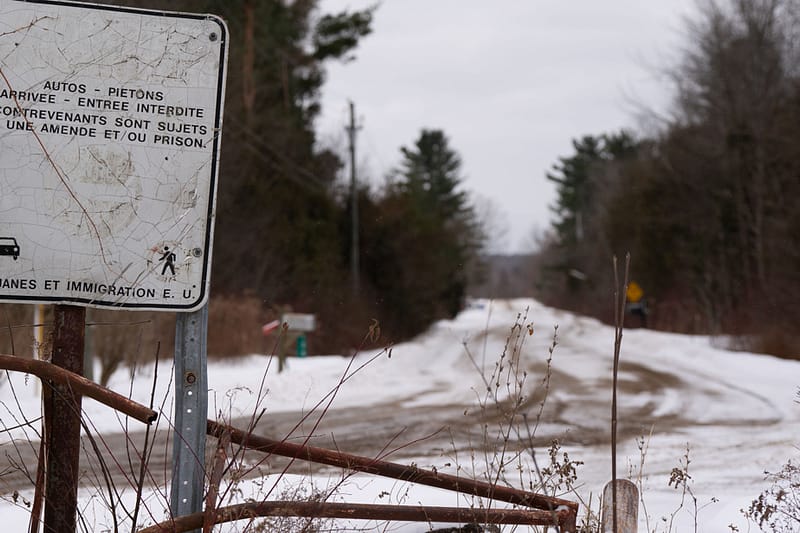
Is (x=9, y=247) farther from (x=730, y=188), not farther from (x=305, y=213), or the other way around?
(x=730, y=188)

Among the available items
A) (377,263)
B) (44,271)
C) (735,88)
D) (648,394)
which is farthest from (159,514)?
(735,88)

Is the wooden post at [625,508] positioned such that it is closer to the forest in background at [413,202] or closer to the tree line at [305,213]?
the forest in background at [413,202]

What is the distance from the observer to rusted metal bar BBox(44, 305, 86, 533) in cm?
301

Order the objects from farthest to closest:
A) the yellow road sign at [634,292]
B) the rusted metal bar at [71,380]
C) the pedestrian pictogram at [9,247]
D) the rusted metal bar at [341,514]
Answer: the yellow road sign at [634,292], the pedestrian pictogram at [9,247], the rusted metal bar at [341,514], the rusted metal bar at [71,380]

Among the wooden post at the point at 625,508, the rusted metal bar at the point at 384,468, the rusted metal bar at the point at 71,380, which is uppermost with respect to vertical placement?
the rusted metal bar at the point at 71,380

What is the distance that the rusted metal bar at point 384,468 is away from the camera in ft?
10.0

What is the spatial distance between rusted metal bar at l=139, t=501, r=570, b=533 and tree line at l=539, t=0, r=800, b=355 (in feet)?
60.4

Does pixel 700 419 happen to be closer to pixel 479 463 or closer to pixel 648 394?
pixel 648 394

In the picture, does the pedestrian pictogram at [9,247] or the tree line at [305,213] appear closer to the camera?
the pedestrian pictogram at [9,247]

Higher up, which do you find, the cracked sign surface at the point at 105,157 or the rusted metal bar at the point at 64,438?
the cracked sign surface at the point at 105,157

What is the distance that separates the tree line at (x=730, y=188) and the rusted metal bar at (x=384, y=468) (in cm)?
1828

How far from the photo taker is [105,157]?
9.82 ft

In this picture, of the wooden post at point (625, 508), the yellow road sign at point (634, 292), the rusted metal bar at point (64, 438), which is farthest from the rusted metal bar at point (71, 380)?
the yellow road sign at point (634, 292)

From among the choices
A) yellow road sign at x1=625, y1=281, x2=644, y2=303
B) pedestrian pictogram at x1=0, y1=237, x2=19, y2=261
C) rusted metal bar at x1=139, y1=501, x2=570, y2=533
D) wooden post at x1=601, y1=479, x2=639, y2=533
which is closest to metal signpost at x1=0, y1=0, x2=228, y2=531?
pedestrian pictogram at x1=0, y1=237, x2=19, y2=261
